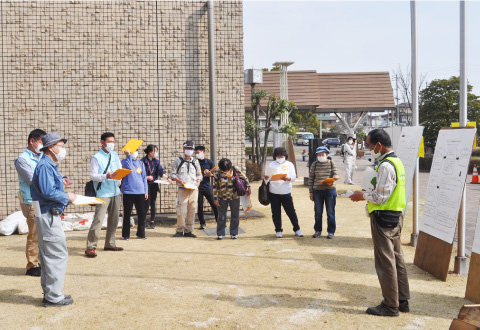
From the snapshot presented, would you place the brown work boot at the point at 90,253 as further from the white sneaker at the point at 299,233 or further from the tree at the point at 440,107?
the tree at the point at 440,107

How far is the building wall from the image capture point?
1142cm

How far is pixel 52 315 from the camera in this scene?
5516 millimetres

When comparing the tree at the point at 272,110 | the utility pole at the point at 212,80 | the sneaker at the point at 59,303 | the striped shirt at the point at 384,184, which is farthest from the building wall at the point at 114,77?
the tree at the point at 272,110

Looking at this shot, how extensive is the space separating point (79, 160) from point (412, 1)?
7.48 meters

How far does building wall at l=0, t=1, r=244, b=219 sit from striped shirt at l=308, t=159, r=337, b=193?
2.67 m

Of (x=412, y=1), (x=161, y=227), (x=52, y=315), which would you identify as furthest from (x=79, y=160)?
(x=412, y=1)

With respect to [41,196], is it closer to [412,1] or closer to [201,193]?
[201,193]

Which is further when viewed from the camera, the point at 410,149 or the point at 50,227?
the point at 410,149

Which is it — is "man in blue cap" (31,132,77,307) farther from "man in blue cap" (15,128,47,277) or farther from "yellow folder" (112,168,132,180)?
"yellow folder" (112,168,132,180)

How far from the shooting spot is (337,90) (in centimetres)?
3092

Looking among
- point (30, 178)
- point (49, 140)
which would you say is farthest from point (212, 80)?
point (49, 140)

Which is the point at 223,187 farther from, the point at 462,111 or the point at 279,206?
the point at 462,111

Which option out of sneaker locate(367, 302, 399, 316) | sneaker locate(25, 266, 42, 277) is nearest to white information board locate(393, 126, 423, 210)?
sneaker locate(367, 302, 399, 316)

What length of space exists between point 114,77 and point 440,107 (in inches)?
1060
